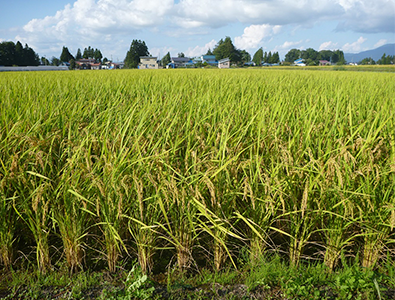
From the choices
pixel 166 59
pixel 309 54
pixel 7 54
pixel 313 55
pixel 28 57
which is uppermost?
pixel 309 54

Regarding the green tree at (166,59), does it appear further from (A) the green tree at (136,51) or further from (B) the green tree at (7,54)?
(B) the green tree at (7,54)

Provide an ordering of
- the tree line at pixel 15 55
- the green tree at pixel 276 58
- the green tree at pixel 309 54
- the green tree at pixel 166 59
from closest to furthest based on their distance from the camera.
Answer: the tree line at pixel 15 55 < the green tree at pixel 166 59 < the green tree at pixel 276 58 < the green tree at pixel 309 54

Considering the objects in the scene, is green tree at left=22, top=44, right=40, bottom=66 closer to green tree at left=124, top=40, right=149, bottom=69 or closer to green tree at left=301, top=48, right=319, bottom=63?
green tree at left=124, top=40, right=149, bottom=69

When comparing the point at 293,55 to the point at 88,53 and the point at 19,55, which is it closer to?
the point at 88,53

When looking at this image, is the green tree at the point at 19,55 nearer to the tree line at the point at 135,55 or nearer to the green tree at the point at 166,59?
the tree line at the point at 135,55

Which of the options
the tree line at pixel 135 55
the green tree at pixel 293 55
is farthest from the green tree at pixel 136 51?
the green tree at pixel 293 55

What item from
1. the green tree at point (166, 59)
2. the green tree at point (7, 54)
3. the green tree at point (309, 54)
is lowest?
the green tree at point (7, 54)

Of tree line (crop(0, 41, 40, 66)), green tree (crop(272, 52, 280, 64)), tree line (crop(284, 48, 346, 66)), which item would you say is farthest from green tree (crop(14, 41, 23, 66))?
tree line (crop(284, 48, 346, 66))

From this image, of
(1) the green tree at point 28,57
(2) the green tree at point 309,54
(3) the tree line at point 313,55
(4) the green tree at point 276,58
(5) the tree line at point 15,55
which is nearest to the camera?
(5) the tree line at point 15,55

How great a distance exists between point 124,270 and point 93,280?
179 mm

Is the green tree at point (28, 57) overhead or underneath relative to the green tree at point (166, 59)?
underneath

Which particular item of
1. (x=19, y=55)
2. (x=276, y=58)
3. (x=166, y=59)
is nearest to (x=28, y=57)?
(x=19, y=55)

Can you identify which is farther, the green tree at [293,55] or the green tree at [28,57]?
the green tree at [293,55]

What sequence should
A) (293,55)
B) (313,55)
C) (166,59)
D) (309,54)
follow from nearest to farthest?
(166,59), (313,55), (309,54), (293,55)
